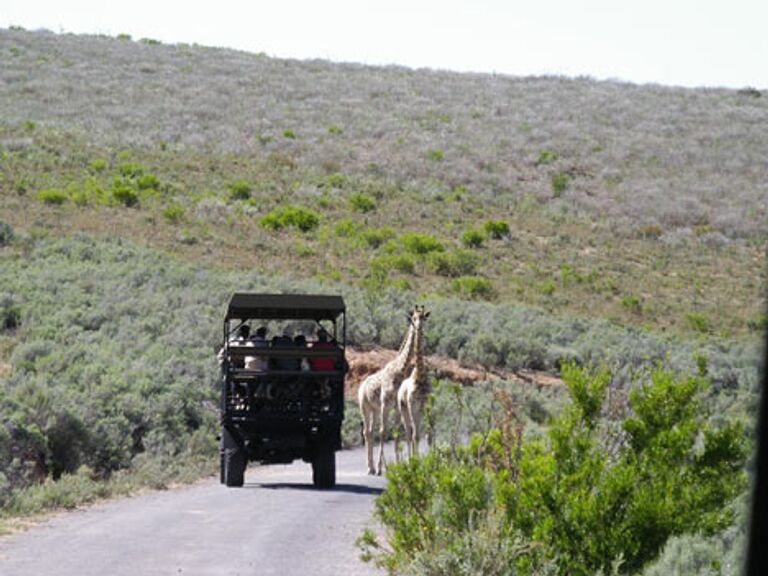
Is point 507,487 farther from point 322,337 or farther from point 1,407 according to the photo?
point 1,407

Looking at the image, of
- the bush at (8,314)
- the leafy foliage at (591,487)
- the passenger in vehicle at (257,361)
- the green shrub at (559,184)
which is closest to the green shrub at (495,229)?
the green shrub at (559,184)

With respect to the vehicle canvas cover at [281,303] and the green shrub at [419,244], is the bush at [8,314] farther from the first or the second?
the green shrub at [419,244]

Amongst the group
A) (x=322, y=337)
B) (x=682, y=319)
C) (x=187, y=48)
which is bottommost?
(x=682, y=319)

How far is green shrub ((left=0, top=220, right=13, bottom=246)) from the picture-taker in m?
40.1

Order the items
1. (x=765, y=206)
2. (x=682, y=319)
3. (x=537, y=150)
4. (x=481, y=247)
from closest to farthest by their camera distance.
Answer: (x=682, y=319), (x=481, y=247), (x=765, y=206), (x=537, y=150)

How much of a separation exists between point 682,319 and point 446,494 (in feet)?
120

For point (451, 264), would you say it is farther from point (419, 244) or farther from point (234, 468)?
point (234, 468)

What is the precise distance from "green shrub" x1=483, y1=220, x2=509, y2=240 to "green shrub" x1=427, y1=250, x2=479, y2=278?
558 centimetres

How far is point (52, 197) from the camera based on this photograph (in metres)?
47.6

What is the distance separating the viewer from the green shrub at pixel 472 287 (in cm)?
4469

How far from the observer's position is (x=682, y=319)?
45719mm

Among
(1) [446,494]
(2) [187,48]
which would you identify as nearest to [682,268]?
(1) [446,494]

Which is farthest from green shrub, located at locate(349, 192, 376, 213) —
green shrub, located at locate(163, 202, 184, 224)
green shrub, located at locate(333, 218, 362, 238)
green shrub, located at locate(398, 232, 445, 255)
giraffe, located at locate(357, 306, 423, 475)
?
giraffe, located at locate(357, 306, 423, 475)

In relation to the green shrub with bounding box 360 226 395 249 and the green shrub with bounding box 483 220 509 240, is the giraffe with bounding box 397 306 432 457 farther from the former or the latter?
the green shrub with bounding box 483 220 509 240
